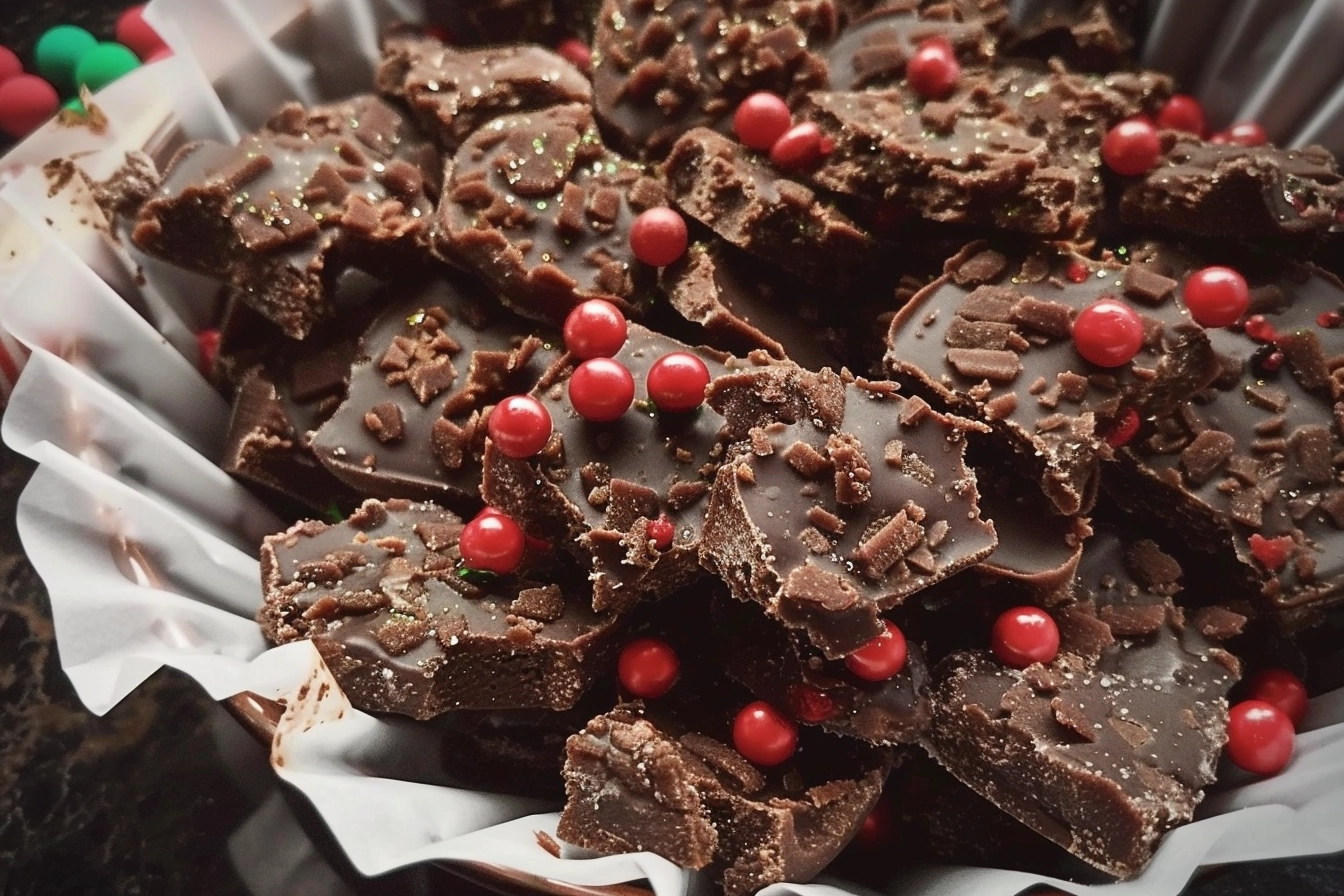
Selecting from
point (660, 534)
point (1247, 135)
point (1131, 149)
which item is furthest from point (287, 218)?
point (1247, 135)

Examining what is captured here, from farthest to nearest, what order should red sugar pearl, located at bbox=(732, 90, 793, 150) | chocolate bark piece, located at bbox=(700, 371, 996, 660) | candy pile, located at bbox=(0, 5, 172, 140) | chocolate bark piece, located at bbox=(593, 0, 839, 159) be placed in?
candy pile, located at bbox=(0, 5, 172, 140) → chocolate bark piece, located at bbox=(593, 0, 839, 159) → red sugar pearl, located at bbox=(732, 90, 793, 150) → chocolate bark piece, located at bbox=(700, 371, 996, 660)

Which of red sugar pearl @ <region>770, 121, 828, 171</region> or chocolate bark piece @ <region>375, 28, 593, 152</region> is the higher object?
chocolate bark piece @ <region>375, 28, 593, 152</region>

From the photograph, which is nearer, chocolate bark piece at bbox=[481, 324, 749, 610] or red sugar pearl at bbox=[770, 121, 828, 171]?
chocolate bark piece at bbox=[481, 324, 749, 610]

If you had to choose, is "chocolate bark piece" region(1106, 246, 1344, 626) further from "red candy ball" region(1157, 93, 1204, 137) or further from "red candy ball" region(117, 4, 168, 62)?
"red candy ball" region(117, 4, 168, 62)

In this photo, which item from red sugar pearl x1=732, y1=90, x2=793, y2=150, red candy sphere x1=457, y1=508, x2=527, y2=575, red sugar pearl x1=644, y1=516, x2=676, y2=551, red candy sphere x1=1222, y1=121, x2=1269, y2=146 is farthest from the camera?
red candy sphere x1=1222, y1=121, x2=1269, y2=146

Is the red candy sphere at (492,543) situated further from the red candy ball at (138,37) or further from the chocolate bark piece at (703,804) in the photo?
the red candy ball at (138,37)

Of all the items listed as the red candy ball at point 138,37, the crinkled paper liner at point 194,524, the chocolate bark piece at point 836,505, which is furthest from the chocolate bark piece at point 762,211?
the red candy ball at point 138,37

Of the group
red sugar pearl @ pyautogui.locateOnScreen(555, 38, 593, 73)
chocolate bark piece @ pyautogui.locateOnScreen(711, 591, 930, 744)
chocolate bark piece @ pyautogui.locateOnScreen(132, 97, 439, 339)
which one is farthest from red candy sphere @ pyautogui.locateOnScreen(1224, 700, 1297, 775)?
red sugar pearl @ pyautogui.locateOnScreen(555, 38, 593, 73)

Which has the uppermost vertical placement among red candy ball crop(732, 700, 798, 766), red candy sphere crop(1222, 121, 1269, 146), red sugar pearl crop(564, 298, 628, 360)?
red sugar pearl crop(564, 298, 628, 360)
